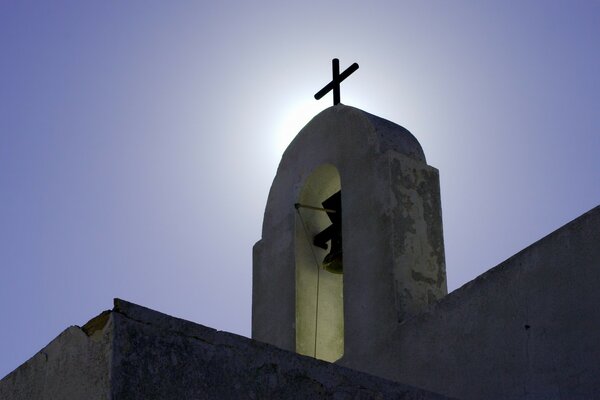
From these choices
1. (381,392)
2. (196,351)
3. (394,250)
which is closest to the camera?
(196,351)

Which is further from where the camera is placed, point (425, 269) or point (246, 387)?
point (425, 269)

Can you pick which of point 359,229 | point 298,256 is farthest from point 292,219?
point 359,229

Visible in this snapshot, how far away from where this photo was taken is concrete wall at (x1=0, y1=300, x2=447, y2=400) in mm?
3596

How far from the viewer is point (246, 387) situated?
393cm

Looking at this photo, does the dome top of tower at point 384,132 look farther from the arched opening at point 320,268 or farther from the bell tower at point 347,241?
the arched opening at point 320,268

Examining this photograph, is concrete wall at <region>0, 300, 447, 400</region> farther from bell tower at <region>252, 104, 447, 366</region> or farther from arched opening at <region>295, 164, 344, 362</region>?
arched opening at <region>295, 164, 344, 362</region>

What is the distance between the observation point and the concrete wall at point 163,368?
3596mm

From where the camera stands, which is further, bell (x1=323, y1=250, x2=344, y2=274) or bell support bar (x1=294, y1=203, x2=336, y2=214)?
bell support bar (x1=294, y1=203, x2=336, y2=214)

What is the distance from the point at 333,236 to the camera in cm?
714

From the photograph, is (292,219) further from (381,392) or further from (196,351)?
(196,351)

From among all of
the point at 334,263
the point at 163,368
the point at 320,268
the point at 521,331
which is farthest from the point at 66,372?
the point at 320,268

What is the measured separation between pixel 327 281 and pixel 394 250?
929 mm

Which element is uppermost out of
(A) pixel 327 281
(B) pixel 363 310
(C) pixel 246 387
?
(A) pixel 327 281

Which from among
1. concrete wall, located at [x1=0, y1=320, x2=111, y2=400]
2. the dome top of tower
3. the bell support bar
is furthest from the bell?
concrete wall, located at [x1=0, y1=320, x2=111, y2=400]
